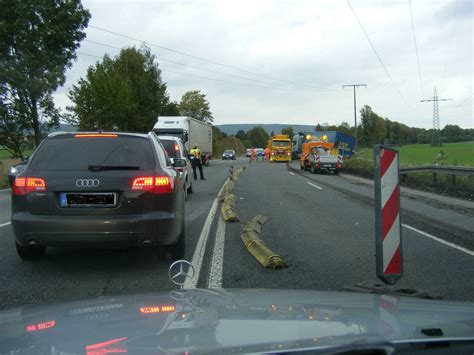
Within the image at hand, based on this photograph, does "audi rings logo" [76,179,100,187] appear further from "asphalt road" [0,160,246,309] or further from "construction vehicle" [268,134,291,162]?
"construction vehicle" [268,134,291,162]

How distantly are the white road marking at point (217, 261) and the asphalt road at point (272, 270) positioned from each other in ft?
0.04

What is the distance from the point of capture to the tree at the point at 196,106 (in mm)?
105688

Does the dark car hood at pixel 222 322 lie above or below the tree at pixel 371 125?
below

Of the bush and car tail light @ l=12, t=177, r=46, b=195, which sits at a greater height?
car tail light @ l=12, t=177, r=46, b=195

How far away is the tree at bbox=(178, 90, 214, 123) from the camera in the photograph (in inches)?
4161

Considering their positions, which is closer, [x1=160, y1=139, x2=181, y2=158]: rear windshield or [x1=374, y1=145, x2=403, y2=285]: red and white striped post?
[x1=374, y1=145, x2=403, y2=285]: red and white striped post

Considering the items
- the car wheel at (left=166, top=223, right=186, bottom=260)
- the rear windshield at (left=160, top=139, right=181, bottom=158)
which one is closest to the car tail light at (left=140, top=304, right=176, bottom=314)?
the car wheel at (left=166, top=223, right=186, bottom=260)

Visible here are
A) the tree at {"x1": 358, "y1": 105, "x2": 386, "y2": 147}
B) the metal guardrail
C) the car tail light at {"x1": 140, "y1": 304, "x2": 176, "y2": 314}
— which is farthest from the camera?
the tree at {"x1": 358, "y1": 105, "x2": 386, "y2": 147}

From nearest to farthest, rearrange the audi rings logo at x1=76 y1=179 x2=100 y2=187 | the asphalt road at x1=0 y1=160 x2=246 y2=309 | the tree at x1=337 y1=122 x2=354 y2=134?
the asphalt road at x1=0 y1=160 x2=246 y2=309 < the audi rings logo at x1=76 y1=179 x2=100 y2=187 < the tree at x1=337 y1=122 x2=354 y2=134

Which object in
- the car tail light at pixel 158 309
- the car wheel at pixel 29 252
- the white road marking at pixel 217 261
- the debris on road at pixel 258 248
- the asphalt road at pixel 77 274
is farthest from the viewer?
the car wheel at pixel 29 252

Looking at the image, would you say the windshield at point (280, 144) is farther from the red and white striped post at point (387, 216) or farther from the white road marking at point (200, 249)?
the red and white striped post at point (387, 216)

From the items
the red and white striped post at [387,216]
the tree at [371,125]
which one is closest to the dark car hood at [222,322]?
the red and white striped post at [387,216]

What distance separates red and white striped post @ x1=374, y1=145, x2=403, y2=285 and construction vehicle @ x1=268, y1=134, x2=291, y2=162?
1846 inches

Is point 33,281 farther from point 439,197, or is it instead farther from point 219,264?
point 439,197
